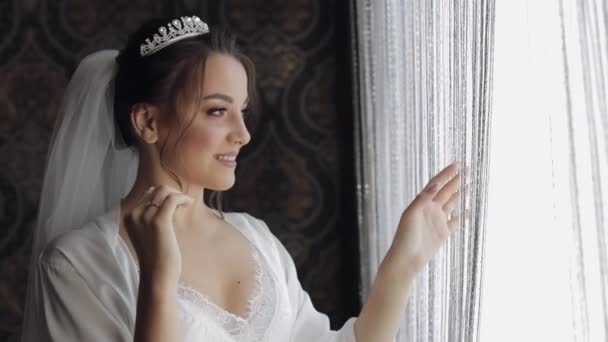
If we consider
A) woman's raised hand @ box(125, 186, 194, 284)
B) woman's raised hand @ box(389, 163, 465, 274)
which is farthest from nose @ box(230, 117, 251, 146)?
woman's raised hand @ box(389, 163, 465, 274)

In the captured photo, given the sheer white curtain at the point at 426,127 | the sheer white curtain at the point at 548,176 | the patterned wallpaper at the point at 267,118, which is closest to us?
the sheer white curtain at the point at 548,176

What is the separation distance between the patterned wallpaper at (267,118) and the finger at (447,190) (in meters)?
1.09

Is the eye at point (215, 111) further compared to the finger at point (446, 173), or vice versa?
the eye at point (215, 111)

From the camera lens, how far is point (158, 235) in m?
1.56

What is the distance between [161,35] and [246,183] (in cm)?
99

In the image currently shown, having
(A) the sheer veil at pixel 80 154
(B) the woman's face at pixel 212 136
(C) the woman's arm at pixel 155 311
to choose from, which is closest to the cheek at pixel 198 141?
(B) the woman's face at pixel 212 136

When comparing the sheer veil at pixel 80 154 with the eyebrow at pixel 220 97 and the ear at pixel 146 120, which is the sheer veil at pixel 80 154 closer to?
the ear at pixel 146 120

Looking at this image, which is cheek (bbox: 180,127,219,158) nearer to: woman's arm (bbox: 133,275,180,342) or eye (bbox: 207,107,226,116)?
eye (bbox: 207,107,226,116)

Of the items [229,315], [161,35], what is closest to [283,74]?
[161,35]

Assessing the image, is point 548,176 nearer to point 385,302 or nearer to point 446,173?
point 446,173

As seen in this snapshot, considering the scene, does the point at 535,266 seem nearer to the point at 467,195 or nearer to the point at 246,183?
the point at 467,195

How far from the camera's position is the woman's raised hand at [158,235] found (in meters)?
1.56

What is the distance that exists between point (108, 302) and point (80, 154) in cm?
35

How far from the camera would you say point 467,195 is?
1.61 metres
